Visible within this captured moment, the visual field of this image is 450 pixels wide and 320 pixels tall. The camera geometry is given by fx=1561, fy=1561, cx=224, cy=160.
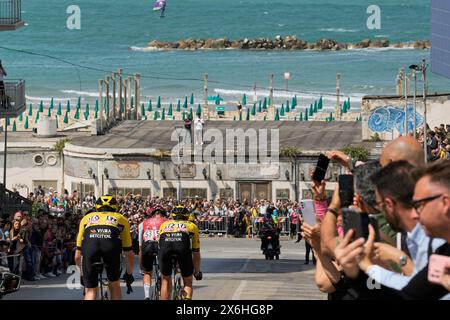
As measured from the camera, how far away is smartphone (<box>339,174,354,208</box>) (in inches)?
439

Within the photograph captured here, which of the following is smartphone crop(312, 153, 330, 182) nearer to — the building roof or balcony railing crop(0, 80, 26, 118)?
balcony railing crop(0, 80, 26, 118)

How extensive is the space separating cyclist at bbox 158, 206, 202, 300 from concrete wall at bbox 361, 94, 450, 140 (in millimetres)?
32827

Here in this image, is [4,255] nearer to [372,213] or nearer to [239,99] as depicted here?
[372,213]

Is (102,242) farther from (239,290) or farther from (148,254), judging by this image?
(239,290)

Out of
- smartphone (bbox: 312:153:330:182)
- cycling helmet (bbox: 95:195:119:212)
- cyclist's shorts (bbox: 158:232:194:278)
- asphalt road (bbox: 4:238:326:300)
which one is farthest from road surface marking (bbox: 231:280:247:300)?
smartphone (bbox: 312:153:330:182)

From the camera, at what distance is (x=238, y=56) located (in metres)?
166

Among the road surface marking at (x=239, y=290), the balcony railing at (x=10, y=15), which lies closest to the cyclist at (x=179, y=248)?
the road surface marking at (x=239, y=290)

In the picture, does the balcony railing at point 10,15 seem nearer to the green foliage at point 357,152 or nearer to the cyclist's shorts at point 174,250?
the green foliage at point 357,152

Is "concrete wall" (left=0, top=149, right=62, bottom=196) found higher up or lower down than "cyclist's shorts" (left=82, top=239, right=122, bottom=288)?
lower down

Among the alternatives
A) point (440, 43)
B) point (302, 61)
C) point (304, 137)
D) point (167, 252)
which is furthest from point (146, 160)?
point (302, 61)

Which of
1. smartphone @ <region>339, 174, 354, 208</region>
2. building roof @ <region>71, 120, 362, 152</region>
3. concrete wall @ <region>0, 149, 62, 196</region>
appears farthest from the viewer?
concrete wall @ <region>0, 149, 62, 196</region>

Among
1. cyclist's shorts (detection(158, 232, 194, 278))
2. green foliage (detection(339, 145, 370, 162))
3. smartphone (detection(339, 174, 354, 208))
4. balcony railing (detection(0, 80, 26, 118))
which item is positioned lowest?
cyclist's shorts (detection(158, 232, 194, 278))

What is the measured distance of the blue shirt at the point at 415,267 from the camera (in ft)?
30.4
